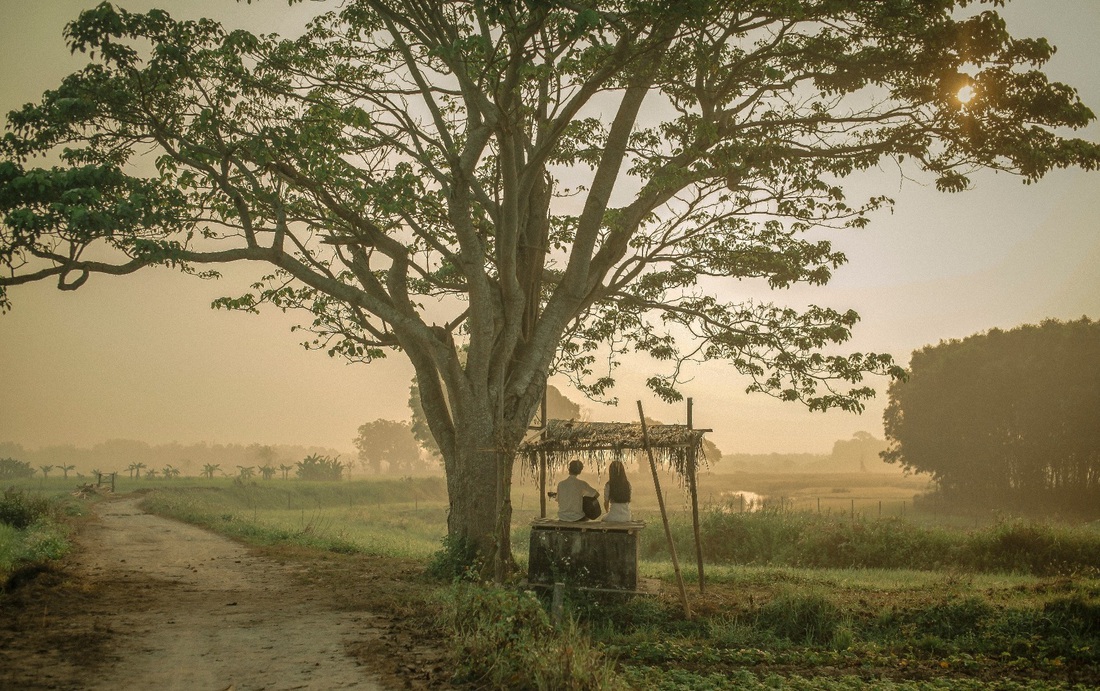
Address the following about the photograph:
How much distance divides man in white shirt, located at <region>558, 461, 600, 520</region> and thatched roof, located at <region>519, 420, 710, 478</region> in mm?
1252

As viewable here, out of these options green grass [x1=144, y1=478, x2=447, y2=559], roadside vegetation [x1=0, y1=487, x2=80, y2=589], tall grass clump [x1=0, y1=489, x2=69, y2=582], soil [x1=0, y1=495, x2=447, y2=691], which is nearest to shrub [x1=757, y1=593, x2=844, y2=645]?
soil [x1=0, y1=495, x2=447, y2=691]

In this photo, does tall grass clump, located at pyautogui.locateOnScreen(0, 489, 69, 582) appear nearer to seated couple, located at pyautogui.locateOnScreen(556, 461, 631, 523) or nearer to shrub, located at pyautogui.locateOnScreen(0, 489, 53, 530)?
shrub, located at pyautogui.locateOnScreen(0, 489, 53, 530)

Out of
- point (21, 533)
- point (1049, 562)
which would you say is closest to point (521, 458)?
point (21, 533)

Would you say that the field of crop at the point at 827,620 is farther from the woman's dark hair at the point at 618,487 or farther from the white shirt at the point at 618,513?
the woman's dark hair at the point at 618,487

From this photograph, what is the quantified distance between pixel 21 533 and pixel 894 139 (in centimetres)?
2345

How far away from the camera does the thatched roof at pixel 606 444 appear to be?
44.7ft

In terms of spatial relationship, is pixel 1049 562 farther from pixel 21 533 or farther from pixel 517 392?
pixel 21 533

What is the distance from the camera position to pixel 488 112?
40.5ft

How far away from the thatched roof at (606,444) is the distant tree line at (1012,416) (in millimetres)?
36002

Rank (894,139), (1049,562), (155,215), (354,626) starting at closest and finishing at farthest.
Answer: (354,626), (155,215), (894,139), (1049,562)

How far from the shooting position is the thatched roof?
13.6m

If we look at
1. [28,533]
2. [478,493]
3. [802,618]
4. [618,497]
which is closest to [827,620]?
[802,618]

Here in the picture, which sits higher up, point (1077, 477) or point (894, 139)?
point (894, 139)

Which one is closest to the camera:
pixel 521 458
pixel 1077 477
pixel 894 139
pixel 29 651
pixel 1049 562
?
pixel 29 651
